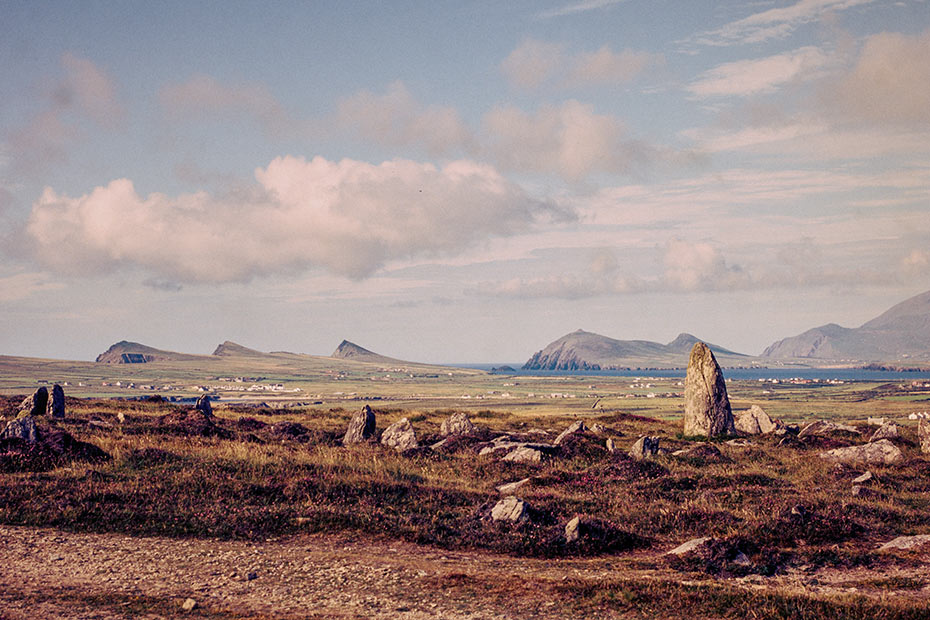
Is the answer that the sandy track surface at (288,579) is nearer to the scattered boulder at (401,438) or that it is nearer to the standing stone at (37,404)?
the scattered boulder at (401,438)

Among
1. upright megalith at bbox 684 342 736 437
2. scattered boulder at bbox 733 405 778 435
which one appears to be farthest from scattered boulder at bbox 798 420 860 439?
upright megalith at bbox 684 342 736 437

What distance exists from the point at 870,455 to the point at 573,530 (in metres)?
22.0

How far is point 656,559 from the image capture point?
641 inches

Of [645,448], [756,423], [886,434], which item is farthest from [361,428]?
[886,434]

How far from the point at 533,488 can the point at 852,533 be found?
10.2 metres

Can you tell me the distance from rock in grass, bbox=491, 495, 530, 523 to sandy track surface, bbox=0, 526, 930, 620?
2.23 m

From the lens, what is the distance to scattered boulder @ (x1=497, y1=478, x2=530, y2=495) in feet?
80.5

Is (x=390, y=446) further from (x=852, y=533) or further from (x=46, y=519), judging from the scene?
(x=852, y=533)

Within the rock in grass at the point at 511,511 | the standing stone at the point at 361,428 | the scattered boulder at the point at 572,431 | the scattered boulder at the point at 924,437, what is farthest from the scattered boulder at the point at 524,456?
the scattered boulder at the point at 924,437

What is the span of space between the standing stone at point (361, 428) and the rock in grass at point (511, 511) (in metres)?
20.4

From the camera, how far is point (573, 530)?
17531mm

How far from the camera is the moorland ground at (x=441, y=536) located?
12.8m

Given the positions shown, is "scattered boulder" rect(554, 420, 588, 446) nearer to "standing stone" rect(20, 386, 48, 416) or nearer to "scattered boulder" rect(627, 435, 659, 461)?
"scattered boulder" rect(627, 435, 659, 461)

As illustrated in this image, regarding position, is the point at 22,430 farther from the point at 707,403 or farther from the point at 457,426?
the point at 707,403
